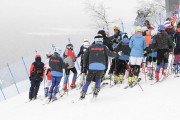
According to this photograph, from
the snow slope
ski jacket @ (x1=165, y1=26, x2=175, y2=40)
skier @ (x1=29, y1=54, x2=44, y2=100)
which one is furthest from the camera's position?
skier @ (x1=29, y1=54, x2=44, y2=100)

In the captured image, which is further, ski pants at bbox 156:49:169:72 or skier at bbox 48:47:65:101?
skier at bbox 48:47:65:101

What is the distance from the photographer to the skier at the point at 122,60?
13797 mm

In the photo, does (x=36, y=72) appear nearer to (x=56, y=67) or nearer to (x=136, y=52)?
(x=56, y=67)

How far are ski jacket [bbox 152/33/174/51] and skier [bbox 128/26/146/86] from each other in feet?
1.23

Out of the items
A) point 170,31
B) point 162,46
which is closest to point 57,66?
point 162,46

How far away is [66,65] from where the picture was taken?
46.8 ft

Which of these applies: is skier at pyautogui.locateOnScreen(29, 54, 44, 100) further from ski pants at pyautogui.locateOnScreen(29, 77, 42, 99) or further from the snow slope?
the snow slope

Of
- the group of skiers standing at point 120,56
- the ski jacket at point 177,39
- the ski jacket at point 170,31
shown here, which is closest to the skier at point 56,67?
the group of skiers standing at point 120,56

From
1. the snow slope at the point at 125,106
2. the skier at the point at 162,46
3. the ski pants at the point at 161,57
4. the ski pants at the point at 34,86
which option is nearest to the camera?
the snow slope at the point at 125,106

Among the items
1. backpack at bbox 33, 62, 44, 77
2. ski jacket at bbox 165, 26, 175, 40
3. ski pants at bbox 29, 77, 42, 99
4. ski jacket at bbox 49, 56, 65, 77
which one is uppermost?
ski jacket at bbox 165, 26, 175, 40

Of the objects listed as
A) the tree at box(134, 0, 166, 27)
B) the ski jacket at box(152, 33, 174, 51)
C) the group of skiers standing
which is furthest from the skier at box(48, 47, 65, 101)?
the tree at box(134, 0, 166, 27)

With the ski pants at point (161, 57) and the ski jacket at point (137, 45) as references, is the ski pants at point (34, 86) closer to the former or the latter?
the ski jacket at point (137, 45)

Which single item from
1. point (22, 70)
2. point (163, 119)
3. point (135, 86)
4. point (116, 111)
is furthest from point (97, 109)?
point (22, 70)

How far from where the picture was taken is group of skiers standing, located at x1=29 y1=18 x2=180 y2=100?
11469mm
